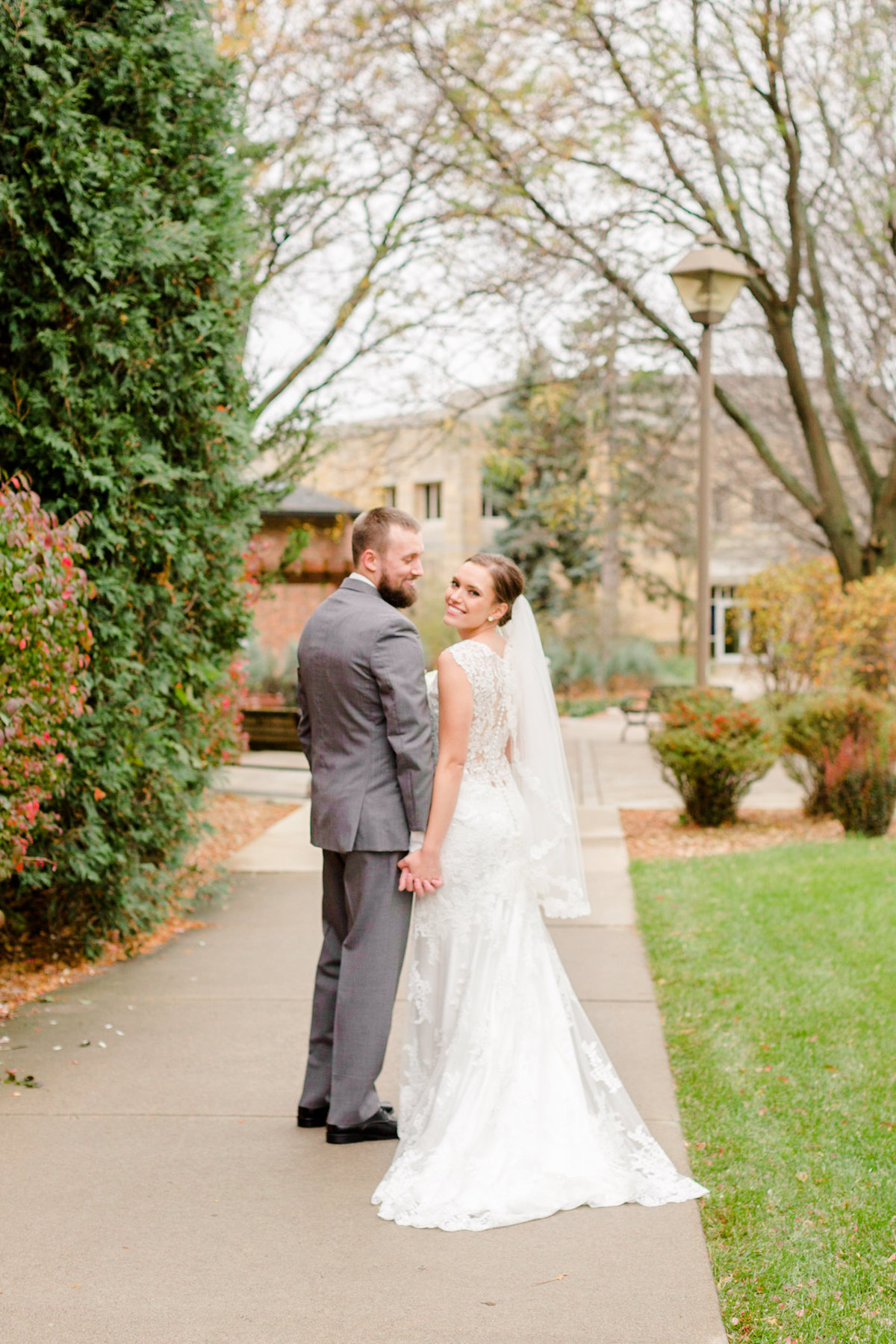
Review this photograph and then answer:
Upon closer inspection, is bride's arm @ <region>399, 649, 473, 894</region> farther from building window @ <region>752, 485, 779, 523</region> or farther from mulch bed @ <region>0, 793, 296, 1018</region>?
building window @ <region>752, 485, 779, 523</region>

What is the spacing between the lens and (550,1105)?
4086mm

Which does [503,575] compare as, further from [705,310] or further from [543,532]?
[543,532]

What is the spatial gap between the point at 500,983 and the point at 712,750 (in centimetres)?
695

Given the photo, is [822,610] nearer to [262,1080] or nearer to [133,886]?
[133,886]

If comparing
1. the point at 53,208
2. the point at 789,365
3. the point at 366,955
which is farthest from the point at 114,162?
the point at 789,365

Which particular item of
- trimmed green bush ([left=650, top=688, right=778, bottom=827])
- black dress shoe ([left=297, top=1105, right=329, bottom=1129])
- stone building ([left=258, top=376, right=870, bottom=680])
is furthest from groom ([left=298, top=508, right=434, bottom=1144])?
stone building ([left=258, top=376, right=870, bottom=680])

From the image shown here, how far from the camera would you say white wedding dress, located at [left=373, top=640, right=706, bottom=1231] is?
12.8ft

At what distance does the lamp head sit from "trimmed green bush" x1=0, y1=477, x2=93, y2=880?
6.95 m

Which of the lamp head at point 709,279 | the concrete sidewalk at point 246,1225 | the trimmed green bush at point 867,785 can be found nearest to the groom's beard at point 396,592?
the concrete sidewalk at point 246,1225

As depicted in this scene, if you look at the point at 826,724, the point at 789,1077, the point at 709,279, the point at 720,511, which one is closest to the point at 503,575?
the point at 789,1077

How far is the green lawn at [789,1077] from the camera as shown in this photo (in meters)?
3.45

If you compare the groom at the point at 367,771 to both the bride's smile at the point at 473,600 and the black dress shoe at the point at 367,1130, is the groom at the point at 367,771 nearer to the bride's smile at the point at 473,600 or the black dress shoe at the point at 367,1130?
the black dress shoe at the point at 367,1130

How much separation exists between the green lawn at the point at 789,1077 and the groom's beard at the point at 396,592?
2.17 meters

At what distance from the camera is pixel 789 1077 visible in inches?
201
